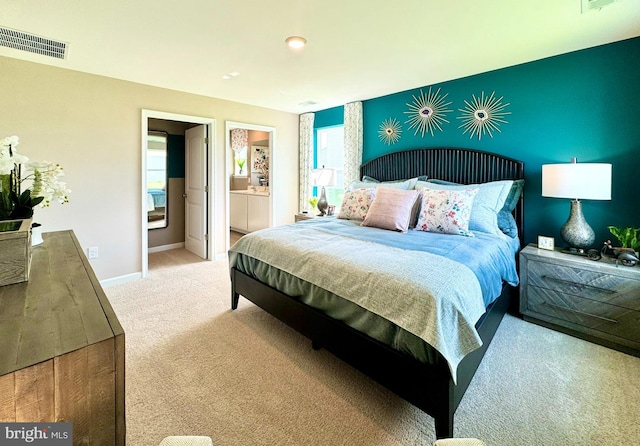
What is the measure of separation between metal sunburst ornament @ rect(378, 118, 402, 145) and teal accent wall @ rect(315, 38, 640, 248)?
2.54 feet

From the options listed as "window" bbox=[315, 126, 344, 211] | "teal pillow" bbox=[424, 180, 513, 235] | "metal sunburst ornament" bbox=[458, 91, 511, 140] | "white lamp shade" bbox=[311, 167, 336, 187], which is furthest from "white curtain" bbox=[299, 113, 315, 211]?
"teal pillow" bbox=[424, 180, 513, 235]

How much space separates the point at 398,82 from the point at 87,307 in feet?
12.1

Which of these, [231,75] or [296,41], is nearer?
[296,41]

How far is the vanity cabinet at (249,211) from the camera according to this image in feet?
18.7

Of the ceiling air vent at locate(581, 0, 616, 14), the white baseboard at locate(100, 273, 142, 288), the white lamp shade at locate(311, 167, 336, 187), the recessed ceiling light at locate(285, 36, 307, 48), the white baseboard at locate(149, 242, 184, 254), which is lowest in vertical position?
the white baseboard at locate(100, 273, 142, 288)

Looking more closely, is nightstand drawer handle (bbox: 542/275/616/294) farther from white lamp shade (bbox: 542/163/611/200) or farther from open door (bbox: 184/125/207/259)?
open door (bbox: 184/125/207/259)

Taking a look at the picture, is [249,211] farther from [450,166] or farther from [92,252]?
[450,166]

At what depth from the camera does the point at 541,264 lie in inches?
102

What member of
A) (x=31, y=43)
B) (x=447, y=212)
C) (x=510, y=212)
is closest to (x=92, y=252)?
(x=31, y=43)

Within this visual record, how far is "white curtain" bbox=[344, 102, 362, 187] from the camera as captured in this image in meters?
4.53

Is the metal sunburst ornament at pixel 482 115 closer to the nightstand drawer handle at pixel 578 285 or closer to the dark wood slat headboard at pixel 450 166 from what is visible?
the dark wood slat headboard at pixel 450 166

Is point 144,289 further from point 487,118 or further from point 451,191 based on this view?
point 487,118

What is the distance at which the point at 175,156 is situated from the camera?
17.5 feet

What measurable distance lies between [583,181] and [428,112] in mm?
1906
